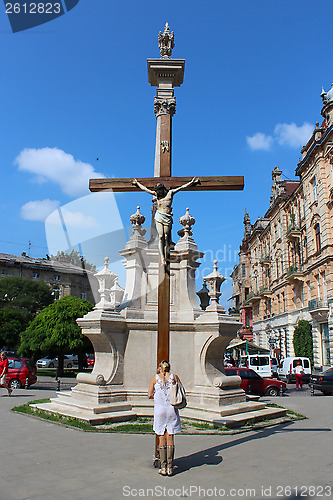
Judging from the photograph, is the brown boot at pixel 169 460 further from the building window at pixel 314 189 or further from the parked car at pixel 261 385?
the building window at pixel 314 189

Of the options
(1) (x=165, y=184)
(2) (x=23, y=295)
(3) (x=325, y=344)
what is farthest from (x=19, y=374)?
(2) (x=23, y=295)

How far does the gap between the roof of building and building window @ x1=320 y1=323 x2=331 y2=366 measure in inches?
1542

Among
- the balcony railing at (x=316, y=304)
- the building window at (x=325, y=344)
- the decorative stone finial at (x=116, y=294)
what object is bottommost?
the building window at (x=325, y=344)

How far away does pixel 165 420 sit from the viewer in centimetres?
568

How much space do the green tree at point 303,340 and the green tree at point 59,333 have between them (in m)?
19.0

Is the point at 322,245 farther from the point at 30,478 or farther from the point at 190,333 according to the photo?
the point at 30,478

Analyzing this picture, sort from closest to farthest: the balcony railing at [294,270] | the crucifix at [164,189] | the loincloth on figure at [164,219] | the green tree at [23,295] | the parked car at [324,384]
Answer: the crucifix at [164,189] → the loincloth on figure at [164,219] → the parked car at [324,384] → the balcony railing at [294,270] → the green tree at [23,295]

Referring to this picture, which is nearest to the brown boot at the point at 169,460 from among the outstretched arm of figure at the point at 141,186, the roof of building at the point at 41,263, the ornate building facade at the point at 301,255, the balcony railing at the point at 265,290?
the outstretched arm of figure at the point at 141,186

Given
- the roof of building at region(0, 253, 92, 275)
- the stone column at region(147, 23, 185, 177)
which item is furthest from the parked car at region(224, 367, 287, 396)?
the roof of building at region(0, 253, 92, 275)

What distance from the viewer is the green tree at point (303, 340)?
36.2 meters

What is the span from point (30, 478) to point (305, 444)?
4.83m

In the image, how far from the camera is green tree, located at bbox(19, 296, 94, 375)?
27453mm

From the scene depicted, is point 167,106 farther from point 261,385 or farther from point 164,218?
point 261,385

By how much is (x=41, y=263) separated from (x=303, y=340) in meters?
44.7
